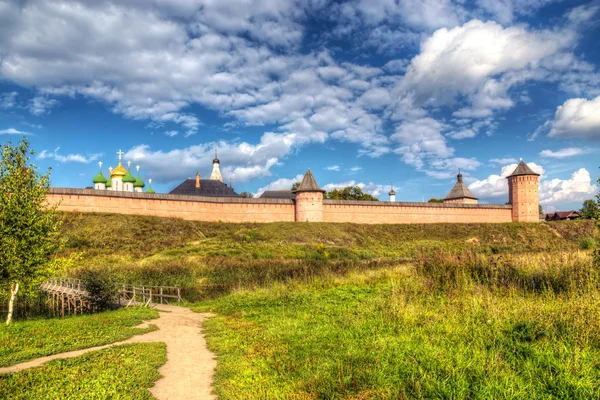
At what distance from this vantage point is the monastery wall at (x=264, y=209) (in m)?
32.4

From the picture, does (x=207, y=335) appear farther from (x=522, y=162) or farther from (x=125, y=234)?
(x=522, y=162)

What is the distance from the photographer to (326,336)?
236 inches

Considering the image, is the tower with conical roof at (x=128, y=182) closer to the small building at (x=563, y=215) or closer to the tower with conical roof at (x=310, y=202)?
the tower with conical roof at (x=310, y=202)

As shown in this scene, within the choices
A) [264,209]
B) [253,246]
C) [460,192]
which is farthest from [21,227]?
[460,192]

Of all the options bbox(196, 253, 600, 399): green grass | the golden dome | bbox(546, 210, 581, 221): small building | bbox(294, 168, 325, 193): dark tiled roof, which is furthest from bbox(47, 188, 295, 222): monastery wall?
bbox(546, 210, 581, 221): small building

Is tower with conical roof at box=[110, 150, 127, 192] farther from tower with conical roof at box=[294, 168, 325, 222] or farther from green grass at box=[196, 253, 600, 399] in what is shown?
green grass at box=[196, 253, 600, 399]

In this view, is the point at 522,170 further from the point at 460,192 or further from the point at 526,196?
the point at 460,192

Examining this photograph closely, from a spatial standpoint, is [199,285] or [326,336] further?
[199,285]

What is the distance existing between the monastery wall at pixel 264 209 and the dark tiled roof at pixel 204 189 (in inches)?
327

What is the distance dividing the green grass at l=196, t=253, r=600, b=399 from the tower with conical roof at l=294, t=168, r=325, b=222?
28774mm

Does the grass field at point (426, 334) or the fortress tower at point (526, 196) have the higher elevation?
the fortress tower at point (526, 196)

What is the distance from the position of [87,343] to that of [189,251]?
18.9 meters

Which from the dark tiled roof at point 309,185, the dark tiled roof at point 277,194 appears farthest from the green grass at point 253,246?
the dark tiled roof at point 277,194

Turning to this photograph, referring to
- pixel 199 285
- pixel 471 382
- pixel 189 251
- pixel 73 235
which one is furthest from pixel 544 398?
pixel 73 235
